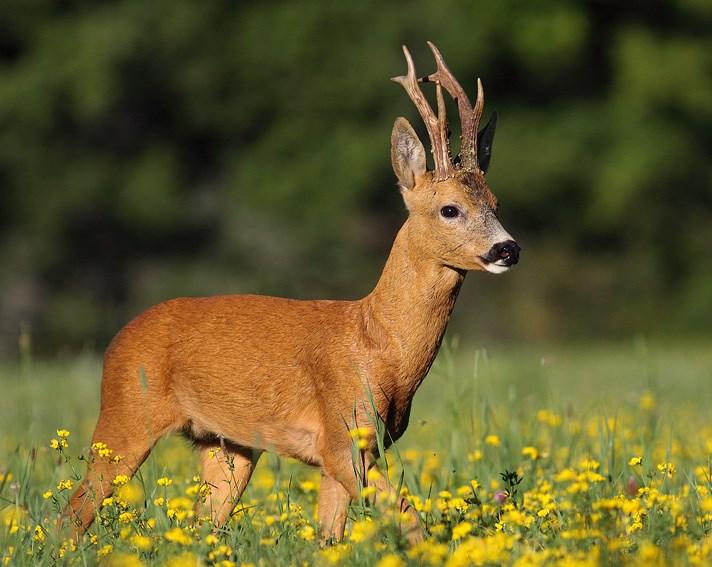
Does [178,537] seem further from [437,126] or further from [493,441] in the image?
[437,126]

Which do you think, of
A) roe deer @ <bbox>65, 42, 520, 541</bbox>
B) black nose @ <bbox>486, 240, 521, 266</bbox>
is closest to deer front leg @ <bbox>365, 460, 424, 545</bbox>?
roe deer @ <bbox>65, 42, 520, 541</bbox>

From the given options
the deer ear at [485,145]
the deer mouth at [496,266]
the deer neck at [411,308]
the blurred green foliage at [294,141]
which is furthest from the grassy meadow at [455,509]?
the blurred green foliage at [294,141]

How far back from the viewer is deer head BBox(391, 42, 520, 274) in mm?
5488

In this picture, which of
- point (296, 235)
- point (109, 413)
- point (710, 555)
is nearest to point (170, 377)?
point (109, 413)

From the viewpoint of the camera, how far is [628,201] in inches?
870

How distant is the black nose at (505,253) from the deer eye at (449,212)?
257 mm

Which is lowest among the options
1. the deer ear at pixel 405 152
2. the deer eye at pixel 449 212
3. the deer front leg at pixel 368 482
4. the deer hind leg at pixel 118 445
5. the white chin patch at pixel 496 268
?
the deer hind leg at pixel 118 445

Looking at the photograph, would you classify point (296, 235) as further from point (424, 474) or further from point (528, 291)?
point (424, 474)

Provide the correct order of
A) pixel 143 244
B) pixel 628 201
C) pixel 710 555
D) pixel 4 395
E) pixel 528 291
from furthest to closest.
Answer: pixel 528 291, pixel 143 244, pixel 628 201, pixel 4 395, pixel 710 555

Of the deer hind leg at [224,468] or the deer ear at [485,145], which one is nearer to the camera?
the deer ear at [485,145]

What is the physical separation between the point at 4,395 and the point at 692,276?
15376 millimetres

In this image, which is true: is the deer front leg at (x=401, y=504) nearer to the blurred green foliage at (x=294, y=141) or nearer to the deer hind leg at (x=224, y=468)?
the deer hind leg at (x=224, y=468)

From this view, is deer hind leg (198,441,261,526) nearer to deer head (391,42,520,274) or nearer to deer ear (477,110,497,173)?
deer head (391,42,520,274)

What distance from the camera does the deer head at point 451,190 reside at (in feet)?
18.0
